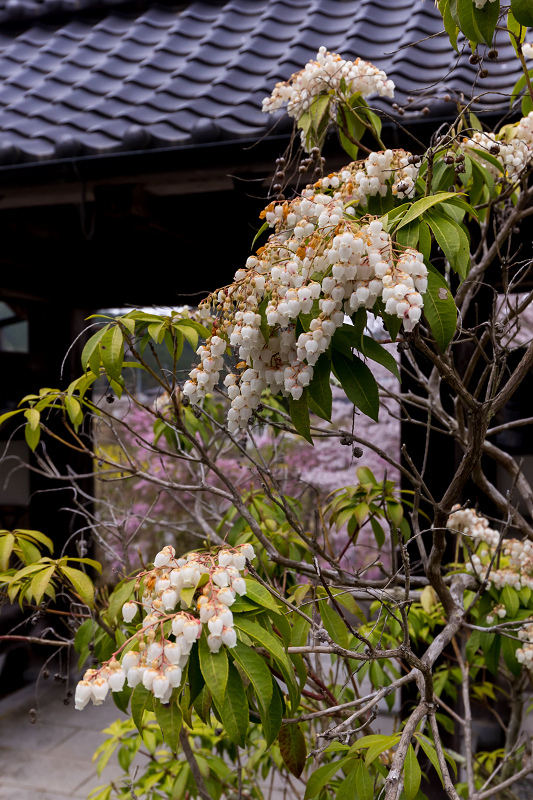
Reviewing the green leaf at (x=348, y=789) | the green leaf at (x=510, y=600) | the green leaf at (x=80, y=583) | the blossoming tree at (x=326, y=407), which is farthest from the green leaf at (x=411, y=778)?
the green leaf at (x=80, y=583)

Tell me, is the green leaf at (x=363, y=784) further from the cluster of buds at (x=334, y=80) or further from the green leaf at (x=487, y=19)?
the cluster of buds at (x=334, y=80)

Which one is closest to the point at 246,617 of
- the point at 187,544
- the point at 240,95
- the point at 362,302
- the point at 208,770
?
the point at 362,302

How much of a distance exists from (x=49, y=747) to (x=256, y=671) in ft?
11.2

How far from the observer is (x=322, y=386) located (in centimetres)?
109

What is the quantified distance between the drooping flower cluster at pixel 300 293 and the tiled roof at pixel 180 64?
1396mm

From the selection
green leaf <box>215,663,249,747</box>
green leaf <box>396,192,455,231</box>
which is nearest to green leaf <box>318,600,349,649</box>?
green leaf <box>215,663,249,747</box>

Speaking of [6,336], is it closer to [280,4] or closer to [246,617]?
[280,4]

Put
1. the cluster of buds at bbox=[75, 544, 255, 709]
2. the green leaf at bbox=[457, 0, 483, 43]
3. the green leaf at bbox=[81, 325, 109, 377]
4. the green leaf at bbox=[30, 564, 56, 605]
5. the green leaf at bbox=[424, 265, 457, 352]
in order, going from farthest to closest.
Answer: the green leaf at bbox=[30, 564, 56, 605]
the green leaf at bbox=[81, 325, 109, 377]
the green leaf at bbox=[457, 0, 483, 43]
the green leaf at bbox=[424, 265, 457, 352]
the cluster of buds at bbox=[75, 544, 255, 709]

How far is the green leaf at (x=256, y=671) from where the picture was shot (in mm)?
967

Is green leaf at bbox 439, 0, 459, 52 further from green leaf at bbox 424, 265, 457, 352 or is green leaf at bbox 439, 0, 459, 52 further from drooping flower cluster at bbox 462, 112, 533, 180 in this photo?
green leaf at bbox 424, 265, 457, 352

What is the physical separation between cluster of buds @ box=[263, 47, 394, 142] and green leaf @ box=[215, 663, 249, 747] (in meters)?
1.37

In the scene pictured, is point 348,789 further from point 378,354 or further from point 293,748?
point 378,354

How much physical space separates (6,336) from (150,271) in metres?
1.47

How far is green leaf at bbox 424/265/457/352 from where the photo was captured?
0.99 meters
